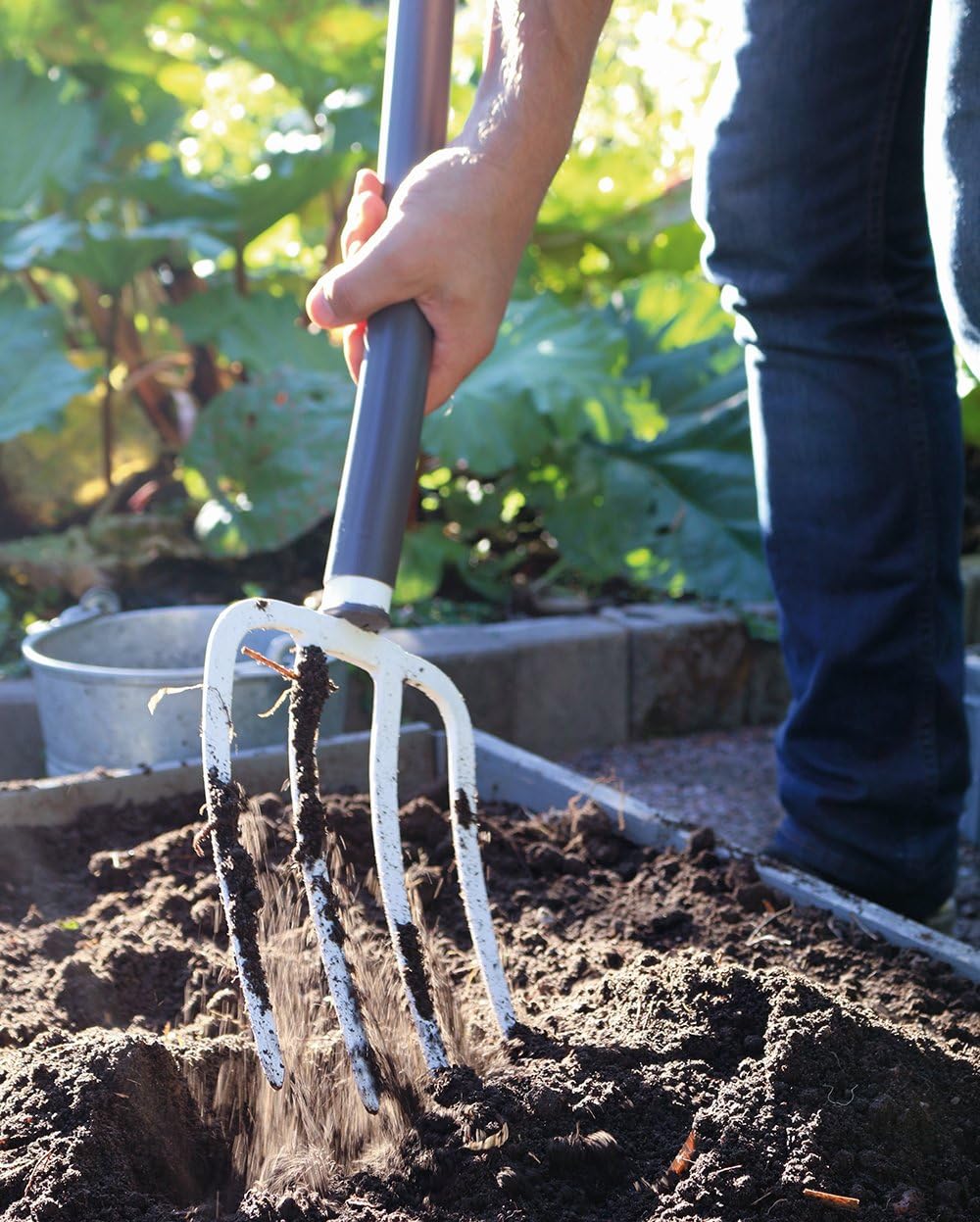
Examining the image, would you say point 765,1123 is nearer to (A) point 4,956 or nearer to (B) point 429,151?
(A) point 4,956

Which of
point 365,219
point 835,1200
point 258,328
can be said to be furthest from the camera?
point 258,328

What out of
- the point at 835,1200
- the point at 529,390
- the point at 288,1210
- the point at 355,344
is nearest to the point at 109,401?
the point at 529,390

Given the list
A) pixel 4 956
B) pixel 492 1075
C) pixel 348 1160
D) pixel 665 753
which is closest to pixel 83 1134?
pixel 348 1160

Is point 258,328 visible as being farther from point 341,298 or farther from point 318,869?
point 318,869

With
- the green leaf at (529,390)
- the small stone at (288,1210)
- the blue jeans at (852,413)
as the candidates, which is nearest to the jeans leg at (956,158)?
the blue jeans at (852,413)

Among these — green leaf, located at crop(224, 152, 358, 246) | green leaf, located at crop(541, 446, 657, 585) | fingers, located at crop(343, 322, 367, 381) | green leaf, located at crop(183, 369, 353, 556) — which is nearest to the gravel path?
green leaf, located at crop(541, 446, 657, 585)

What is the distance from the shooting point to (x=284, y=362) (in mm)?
3053

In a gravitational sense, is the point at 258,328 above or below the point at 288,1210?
above

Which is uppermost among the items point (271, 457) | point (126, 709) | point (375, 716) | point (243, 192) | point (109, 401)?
point (243, 192)

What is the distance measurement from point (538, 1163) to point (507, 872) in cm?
70

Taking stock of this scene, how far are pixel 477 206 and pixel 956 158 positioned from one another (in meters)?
0.48

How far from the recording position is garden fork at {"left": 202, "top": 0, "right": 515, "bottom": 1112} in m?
1.19

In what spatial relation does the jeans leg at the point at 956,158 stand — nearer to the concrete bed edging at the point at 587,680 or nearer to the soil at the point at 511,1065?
the soil at the point at 511,1065

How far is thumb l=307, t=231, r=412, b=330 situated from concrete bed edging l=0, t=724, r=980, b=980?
2.71 ft
